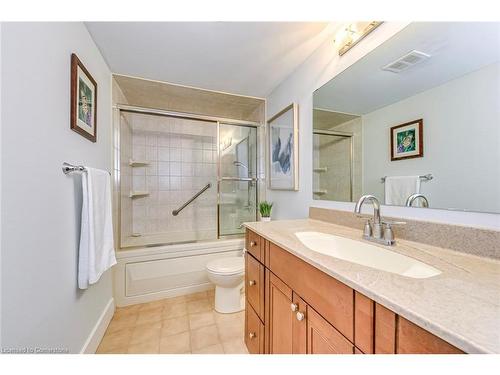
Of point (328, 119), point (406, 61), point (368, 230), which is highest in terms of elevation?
point (406, 61)

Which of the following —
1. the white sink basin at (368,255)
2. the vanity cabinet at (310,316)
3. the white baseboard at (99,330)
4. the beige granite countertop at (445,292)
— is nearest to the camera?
the beige granite countertop at (445,292)

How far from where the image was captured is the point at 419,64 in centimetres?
88

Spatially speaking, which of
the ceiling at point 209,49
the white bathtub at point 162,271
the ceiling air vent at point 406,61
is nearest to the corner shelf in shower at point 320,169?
the ceiling air vent at point 406,61

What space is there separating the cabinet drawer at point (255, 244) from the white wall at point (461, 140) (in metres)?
0.79

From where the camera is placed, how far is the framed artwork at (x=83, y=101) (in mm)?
1085

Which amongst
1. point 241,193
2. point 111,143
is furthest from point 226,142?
point 111,143

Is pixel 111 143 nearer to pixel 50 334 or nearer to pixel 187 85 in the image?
pixel 187 85

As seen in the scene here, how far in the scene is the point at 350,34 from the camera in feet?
3.96

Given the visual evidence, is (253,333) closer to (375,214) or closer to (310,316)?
(310,316)

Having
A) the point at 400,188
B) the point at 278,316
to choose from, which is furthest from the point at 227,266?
the point at 400,188

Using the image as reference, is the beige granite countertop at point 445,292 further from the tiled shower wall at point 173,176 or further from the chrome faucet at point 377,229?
the tiled shower wall at point 173,176

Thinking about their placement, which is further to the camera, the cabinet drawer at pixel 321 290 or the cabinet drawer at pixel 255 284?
the cabinet drawer at pixel 255 284

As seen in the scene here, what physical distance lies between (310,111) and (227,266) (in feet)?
4.70

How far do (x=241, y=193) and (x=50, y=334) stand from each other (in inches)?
76.4
